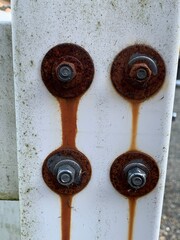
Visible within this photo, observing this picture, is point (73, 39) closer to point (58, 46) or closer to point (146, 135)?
point (58, 46)

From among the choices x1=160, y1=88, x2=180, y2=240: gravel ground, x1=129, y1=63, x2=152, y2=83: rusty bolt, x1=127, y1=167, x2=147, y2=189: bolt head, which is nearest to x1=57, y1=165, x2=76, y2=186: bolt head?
x1=127, y1=167, x2=147, y2=189: bolt head

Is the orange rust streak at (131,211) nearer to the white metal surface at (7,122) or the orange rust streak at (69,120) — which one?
the orange rust streak at (69,120)

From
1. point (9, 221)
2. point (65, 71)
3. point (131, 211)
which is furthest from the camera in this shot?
point (9, 221)

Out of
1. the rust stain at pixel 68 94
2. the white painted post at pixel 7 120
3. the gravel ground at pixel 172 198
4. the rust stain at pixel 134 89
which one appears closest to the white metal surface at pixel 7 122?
the white painted post at pixel 7 120

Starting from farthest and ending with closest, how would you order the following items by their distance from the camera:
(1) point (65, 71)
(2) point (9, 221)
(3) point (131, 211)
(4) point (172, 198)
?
(4) point (172, 198) < (2) point (9, 221) < (3) point (131, 211) < (1) point (65, 71)

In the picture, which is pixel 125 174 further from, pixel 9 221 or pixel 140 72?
pixel 9 221

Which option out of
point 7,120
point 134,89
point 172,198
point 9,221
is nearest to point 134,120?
point 134,89
